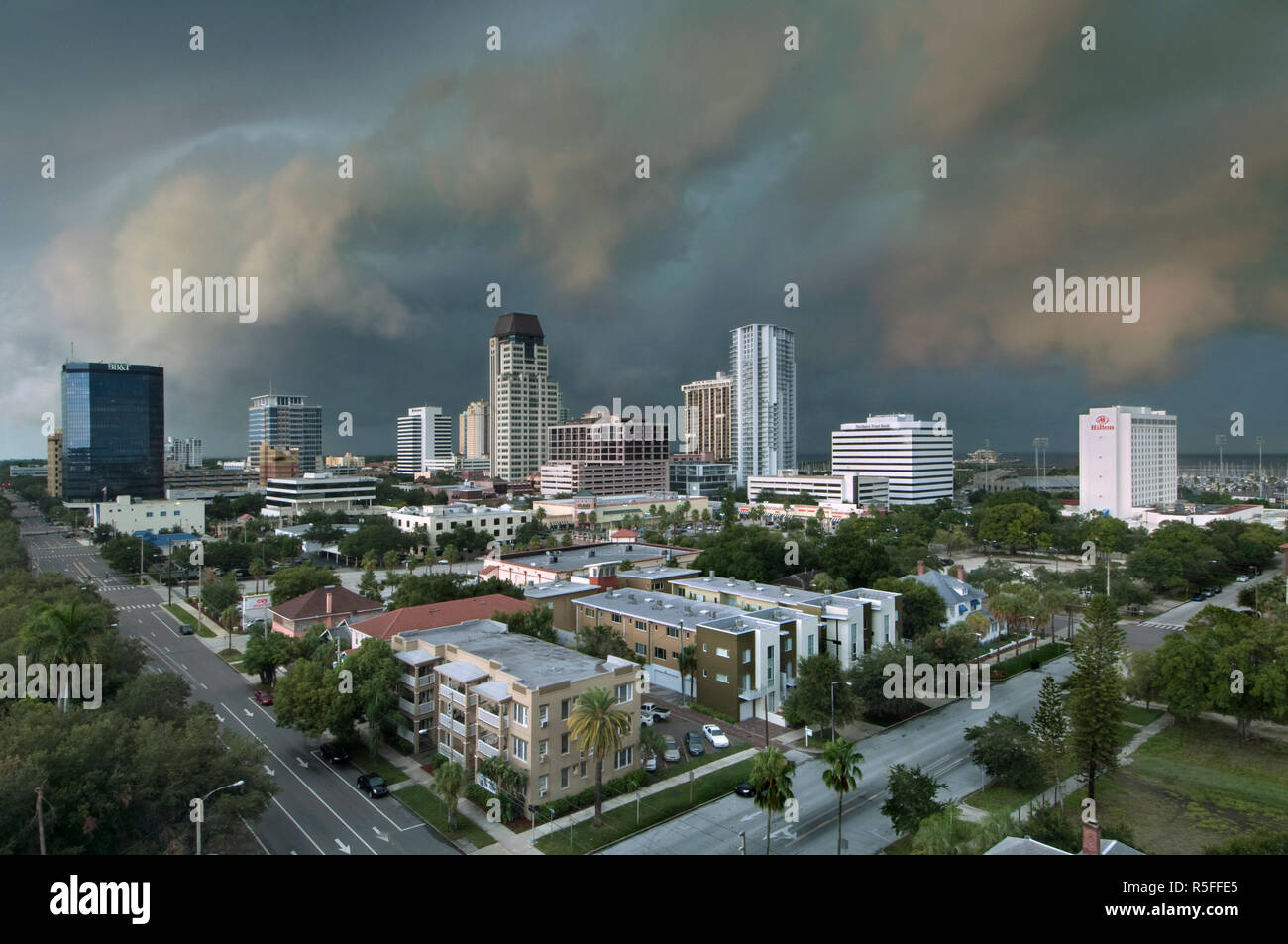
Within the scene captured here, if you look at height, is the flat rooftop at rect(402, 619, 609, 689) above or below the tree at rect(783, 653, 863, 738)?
above

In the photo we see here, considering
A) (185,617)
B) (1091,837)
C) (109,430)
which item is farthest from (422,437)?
(1091,837)

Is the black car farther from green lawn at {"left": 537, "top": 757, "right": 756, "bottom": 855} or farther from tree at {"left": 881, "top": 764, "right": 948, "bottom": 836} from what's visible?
tree at {"left": 881, "top": 764, "right": 948, "bottom": 836}

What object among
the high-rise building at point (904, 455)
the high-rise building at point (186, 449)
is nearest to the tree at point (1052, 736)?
the high-rise building at point (904, 455)

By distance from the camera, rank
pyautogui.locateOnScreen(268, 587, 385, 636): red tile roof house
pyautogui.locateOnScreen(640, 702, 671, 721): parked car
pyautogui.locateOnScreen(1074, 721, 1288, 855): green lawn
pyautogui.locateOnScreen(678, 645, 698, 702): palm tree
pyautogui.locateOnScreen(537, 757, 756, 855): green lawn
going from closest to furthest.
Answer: pyautogui.locateOnScreen(537, 757, 756, 855): green lawn < pyautogui.locateOnScreen(1074, 721, 1288, 855): green lawn < pyautogui.locateOnScreen(640, 702, 671, 721): parked car < pyautogui.locateOnScreen(678, 645, 698, 702): palm tree < pyautogui.locateOnScreen(268, 587, 385, 636): red tile roof house

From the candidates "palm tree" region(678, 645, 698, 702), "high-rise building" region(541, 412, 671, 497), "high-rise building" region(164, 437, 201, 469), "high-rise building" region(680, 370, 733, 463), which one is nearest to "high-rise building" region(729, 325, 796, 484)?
"high-rise building" region(680, 370, 733, 463)

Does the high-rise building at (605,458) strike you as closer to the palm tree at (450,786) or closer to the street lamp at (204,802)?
the palm tree at (450,786)

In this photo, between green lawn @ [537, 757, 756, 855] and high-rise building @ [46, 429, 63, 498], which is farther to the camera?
high-rise building @ [46, 429, 63, 498]
